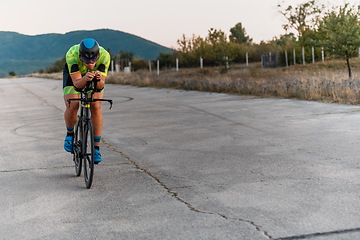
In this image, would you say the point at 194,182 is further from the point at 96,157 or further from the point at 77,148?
the point at 77,148

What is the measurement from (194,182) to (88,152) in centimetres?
132

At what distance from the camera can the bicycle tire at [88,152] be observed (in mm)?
6199

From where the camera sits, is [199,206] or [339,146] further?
[339,146]

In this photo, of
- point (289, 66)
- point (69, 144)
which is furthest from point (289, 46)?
point (69, 144)

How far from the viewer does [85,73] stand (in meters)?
6.77

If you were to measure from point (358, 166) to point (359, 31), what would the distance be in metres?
19.3

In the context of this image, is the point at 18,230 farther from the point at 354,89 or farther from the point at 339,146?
the point at 354,89

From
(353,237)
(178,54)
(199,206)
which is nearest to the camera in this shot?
(353,237)

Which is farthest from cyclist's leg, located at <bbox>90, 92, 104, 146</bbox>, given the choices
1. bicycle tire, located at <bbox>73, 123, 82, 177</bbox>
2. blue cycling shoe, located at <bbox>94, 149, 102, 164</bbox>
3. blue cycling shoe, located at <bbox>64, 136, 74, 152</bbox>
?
blue cycling shoe, located at <bbox>64, 136, 74, 152</bbox>

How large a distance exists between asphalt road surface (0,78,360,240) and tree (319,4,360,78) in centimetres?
1295

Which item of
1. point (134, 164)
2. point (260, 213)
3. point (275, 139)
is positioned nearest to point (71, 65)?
point (134, 164)

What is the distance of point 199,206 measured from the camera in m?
5.31

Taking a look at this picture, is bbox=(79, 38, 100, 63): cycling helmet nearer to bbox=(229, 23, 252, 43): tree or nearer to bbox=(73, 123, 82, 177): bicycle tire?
bbox=(73, 123, 82, 177): bicycle tire

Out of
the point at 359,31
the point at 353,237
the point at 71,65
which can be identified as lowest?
the point at 353,237
